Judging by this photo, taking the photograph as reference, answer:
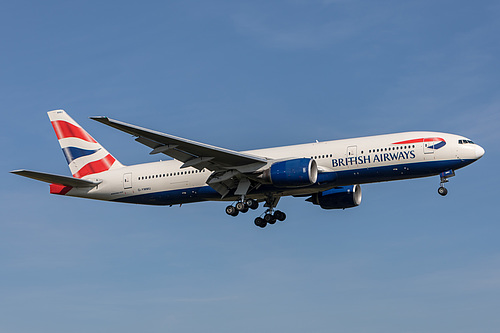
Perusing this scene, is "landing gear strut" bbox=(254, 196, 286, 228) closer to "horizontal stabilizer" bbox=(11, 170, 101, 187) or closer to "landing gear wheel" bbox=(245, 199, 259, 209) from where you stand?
"landing gear wheel" bbox=(245, 199, 259, 209)

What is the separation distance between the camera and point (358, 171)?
134 feet

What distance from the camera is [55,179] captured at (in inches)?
1770

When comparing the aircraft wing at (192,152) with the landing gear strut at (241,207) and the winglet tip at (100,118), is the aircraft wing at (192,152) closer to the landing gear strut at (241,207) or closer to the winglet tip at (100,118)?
the winglet tip at (100,118)

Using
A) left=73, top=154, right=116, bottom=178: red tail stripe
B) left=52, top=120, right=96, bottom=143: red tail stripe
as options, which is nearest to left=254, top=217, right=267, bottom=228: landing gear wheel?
left=73, top=154, right=116, bottom=178: red tail stripe

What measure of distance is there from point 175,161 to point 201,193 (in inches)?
118

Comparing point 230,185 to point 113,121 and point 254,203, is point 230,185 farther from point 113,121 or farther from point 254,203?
point 113,121

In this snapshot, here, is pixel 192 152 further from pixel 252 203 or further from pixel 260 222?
pixel 260 222

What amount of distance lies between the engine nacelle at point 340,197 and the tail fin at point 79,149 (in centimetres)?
1353

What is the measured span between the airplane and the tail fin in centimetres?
10

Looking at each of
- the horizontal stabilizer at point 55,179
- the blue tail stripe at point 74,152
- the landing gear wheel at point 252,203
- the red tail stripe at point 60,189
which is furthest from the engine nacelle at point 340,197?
the red tail stripe at point 60,189

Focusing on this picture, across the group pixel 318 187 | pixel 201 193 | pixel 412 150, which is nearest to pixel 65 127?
pixel 201 193

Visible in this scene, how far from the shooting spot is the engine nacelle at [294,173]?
40.2 metres

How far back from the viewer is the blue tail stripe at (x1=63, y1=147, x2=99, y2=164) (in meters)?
49.6

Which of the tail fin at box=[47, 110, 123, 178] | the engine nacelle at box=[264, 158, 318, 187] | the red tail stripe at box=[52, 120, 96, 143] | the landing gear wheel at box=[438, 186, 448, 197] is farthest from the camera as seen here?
the red tail stripe at box=[52, 120, 96, 143]
